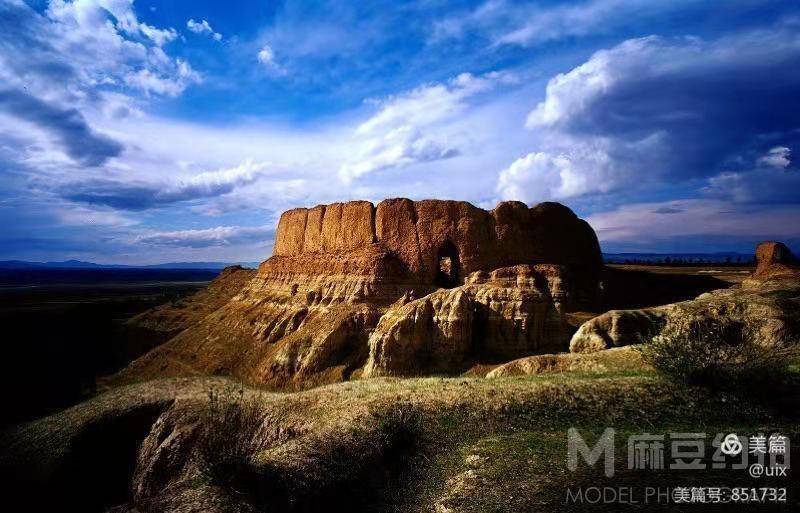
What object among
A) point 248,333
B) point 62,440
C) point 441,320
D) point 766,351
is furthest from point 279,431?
point 248,333

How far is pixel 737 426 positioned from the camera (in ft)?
36.6

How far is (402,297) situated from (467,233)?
7.34 meters

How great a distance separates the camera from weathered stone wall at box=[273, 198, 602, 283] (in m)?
33.5

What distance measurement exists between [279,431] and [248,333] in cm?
2347

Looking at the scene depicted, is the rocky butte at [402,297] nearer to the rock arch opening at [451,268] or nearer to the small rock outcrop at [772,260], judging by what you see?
the rock arch opening at [451,268]

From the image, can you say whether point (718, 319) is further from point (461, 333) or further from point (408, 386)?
point (408, 386)

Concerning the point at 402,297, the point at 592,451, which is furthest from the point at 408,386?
the point at 402,297

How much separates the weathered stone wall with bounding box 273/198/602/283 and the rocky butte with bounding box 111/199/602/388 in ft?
0.30

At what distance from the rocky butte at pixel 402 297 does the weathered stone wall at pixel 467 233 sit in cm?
9

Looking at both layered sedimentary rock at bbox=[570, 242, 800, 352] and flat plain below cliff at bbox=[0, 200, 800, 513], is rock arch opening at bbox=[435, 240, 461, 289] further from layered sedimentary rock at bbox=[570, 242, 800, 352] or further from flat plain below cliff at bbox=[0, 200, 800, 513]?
layered sedimentary rock at bbox=[570, 242, 800, 352]

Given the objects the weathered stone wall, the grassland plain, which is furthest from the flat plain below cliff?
the weathered stone wall

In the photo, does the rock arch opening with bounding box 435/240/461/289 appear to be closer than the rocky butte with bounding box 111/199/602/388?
No

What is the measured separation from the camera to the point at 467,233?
110 feet

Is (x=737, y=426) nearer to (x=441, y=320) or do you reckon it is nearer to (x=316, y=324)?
(x=441, y=320)
